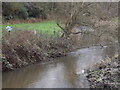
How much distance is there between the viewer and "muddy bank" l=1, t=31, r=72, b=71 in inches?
647

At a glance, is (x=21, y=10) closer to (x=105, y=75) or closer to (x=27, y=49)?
(x=27, y=49)

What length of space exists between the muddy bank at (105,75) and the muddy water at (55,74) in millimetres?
469

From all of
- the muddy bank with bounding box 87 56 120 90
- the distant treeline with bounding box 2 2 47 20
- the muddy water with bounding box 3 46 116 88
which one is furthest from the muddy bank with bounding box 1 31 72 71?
the distant treeline with bounding box 2 2 47 20

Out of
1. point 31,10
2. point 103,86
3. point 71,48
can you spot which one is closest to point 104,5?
point 71,48

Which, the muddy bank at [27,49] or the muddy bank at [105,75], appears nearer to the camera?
the muddy bank at [105,75]

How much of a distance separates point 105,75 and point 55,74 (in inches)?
123

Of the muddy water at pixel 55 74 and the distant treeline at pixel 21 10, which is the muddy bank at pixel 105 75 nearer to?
the muddy water at pixel 55 74

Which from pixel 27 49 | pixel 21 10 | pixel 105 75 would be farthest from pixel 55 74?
pixel 21 10

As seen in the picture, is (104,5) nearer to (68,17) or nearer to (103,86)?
(68,17)

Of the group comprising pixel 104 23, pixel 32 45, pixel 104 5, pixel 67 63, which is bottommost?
pixel 67 63

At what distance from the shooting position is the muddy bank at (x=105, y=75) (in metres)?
13.0

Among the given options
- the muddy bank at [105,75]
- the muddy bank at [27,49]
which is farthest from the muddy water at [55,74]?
the muddy bank at [27,49]

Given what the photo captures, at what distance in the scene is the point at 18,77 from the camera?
49.4 feet

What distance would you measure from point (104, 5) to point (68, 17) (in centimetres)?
335
